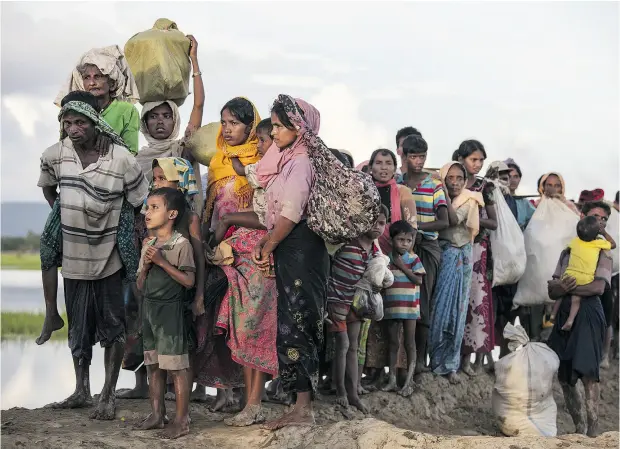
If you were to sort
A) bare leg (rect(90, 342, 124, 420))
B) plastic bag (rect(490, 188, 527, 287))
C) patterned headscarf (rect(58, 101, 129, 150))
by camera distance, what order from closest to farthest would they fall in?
patterned headscarf (rect(58, 101, 129, 150))
bare leg (rect(90, 342, 124, 420))
plastic bag (rect(490, 188, 527, 287))

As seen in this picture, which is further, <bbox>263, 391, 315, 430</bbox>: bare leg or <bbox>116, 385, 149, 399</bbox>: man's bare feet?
<bbox>116, 385, 149, 399</bbox>: man's bare feet

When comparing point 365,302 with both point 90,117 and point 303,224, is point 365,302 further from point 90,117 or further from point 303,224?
point 90,117

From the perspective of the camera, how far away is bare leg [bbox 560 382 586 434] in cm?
847

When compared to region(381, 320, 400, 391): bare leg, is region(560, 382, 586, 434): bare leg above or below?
below

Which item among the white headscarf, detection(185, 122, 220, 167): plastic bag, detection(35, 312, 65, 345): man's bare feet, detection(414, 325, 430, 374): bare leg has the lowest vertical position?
detection(414, 325, 430, 374): bare leg

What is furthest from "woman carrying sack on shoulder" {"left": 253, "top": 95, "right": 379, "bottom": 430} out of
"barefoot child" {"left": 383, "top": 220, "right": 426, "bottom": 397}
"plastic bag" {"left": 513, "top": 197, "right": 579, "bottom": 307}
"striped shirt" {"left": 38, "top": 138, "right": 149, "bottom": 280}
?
"plastic bag" {"left": 513, "top": 197, "right": 579, "bottom": 307}

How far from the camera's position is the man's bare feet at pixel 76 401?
6621 millimetres

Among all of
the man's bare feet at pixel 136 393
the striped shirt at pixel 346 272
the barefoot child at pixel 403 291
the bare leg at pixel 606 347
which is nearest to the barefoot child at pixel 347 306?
the striped shirt at pixel 346 272

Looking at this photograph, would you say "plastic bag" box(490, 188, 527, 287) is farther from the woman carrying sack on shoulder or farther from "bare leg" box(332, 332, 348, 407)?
A: the woman carrying sack on shoulder

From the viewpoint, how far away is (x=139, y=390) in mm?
7102

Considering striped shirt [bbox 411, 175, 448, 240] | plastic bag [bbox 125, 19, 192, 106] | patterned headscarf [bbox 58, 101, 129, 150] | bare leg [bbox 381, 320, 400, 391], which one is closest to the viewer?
patterned headscarf [bbox 58, 101, 129, 150]

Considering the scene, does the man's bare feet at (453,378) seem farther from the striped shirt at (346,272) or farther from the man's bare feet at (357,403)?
the striped shirt at (346,272)

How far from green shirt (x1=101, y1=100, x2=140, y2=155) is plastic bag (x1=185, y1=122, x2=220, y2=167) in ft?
1.35

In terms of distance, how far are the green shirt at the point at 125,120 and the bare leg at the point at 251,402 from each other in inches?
75.2
